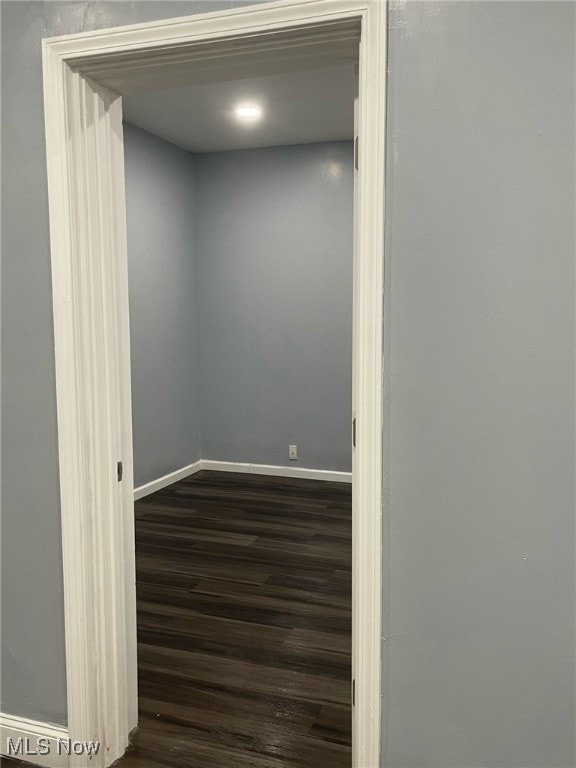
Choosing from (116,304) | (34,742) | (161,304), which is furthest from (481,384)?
(161,304)

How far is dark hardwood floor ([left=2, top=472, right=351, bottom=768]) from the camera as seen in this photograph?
2154mm

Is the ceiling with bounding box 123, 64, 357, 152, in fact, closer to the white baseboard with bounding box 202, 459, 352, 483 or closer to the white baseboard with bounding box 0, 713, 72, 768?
the white baseboard with bounding box 202, 459, 352, 483

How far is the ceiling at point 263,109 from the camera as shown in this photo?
376 centimetres

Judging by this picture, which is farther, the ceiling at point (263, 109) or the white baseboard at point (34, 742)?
the ceiling at point (263, 109)

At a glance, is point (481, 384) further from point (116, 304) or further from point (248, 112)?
point (248, 112)

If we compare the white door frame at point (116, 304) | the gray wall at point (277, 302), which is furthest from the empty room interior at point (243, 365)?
the white door frame at point (116, 304)

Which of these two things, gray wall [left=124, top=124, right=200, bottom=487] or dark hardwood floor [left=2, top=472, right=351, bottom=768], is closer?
dark hardwood floor [left=2, top=472, right=351, bottom=768]

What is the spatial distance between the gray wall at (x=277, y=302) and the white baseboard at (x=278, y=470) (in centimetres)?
5

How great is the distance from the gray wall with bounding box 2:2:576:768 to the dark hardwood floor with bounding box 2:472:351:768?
2.34ft

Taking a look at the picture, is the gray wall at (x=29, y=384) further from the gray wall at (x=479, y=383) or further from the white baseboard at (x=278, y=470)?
the white baseboard at (x=278, y=470)

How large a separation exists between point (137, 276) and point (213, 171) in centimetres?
134

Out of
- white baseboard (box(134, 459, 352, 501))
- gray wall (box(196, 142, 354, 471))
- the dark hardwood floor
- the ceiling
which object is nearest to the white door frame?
the dark hardwood floor

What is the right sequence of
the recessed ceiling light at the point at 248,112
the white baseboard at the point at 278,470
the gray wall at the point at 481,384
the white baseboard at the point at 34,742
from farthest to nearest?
the white baseboard at the point at 278,470 → the recessed ceiling light at the point at 248,112 → the white baseboard at the point at 34,742 → the gray wall at the point at 481,384

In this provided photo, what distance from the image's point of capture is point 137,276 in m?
4.83
